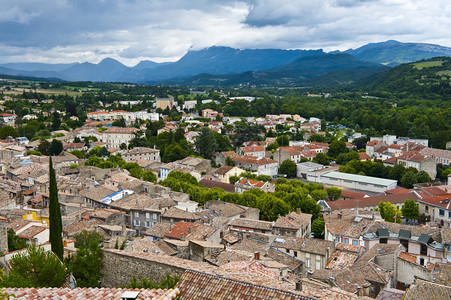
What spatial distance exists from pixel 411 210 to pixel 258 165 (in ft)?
76.2

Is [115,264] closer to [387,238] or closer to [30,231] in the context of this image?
[30,231]

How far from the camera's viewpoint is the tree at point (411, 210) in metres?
35.2

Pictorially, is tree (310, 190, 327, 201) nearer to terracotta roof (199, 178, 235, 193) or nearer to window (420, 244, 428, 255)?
terracotta roof (199, 178, 235, 193)

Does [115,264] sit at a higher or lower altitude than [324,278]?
higher

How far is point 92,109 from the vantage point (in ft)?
364

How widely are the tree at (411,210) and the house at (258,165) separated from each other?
21.9 meters

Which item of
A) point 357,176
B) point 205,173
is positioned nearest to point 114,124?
point 205,173

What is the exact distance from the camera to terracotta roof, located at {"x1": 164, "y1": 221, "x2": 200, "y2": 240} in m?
23.3

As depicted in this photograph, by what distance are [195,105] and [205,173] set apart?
73996 millimetres

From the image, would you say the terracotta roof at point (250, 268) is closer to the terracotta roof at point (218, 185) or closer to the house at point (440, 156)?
the terracotta roof at point (218, 185)

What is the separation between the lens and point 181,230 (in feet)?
78.8

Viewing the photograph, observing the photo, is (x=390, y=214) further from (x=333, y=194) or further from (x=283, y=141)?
(x=283, y=141)

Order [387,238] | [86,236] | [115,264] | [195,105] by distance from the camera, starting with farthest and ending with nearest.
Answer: [195,105] < [387,238] < [86,236] < [115,264]

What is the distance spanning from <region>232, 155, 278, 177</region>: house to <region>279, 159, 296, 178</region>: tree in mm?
1079
